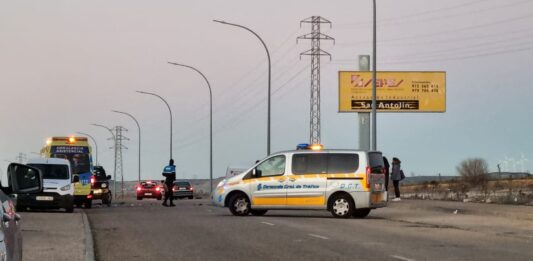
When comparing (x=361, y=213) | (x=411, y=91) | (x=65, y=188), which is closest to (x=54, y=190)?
(x=65, y=188)

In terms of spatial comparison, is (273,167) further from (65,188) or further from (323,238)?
(323,238)

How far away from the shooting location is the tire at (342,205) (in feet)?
80.8

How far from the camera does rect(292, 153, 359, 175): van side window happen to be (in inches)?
979

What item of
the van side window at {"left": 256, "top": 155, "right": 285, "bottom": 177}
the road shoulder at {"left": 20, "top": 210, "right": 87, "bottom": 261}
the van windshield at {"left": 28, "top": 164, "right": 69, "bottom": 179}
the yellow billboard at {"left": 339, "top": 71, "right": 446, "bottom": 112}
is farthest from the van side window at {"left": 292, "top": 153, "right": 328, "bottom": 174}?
the yellow billboard at {"left": 339, "top": 71, "right": 446, "bottom": 112}

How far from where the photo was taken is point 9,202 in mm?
6254

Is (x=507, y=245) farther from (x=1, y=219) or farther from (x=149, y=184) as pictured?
(x=149, y=184)

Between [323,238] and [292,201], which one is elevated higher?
[292,201]

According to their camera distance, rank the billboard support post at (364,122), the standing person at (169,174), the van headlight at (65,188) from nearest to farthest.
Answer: the van headlight at (65,188), the standing person at (169,174), the billboard support post at (364,122)

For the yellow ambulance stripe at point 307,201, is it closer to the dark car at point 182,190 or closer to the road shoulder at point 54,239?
the road shoulder at point 54,239

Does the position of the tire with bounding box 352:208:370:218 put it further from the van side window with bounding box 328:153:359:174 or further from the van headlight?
the van headlight

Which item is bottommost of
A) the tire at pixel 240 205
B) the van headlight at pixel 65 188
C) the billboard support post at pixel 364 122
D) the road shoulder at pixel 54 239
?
the road shoulder at pixel 54 239

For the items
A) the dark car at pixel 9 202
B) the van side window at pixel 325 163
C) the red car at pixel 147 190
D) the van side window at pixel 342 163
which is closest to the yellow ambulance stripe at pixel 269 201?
the van side window at pixel 325 163

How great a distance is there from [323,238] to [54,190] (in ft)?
49.1

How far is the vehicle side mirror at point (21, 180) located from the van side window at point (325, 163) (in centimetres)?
1912
